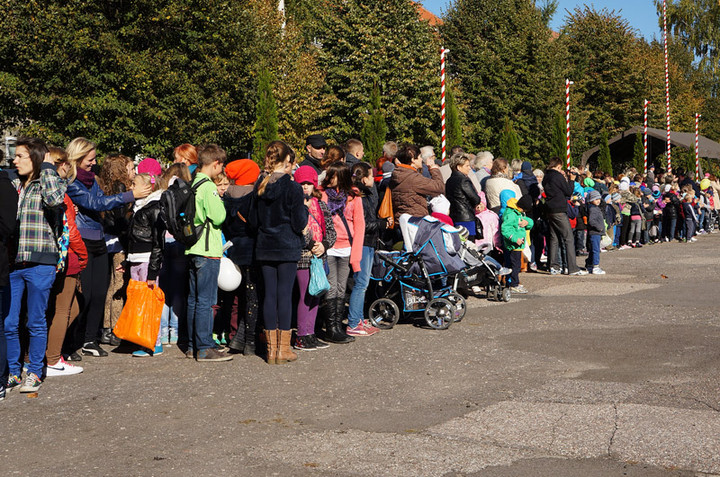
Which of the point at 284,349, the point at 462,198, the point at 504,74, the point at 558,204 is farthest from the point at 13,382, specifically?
the point at 504,74

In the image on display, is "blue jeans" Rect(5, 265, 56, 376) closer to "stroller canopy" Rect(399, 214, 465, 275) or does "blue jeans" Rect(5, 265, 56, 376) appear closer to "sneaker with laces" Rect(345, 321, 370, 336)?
"sneaker with laces" Rect(345, 321, 370, 336)

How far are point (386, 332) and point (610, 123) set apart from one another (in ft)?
176

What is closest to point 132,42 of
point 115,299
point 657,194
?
point 657,194

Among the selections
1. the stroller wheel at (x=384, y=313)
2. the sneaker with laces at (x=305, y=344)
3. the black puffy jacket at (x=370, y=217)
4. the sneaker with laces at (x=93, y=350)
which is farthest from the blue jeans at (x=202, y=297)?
the stroller wheel at (x=384, y=313)

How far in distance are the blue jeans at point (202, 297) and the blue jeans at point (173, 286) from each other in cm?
52

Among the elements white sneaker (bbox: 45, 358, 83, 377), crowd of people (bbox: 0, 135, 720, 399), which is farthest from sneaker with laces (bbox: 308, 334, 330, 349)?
white sneaker (bbox: 45, 358, 83, 377)

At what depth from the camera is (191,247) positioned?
27.4ft

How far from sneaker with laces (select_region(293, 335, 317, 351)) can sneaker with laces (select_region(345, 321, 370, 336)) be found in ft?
2.74

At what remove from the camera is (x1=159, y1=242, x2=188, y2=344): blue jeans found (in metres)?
9.02

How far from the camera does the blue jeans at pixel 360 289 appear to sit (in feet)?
32.1

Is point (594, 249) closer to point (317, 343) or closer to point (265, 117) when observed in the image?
point (317, 343)

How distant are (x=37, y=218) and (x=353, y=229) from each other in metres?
3.37

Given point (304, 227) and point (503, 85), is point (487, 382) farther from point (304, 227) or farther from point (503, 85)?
point (503, 85)

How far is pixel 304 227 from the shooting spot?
8.24 meters
